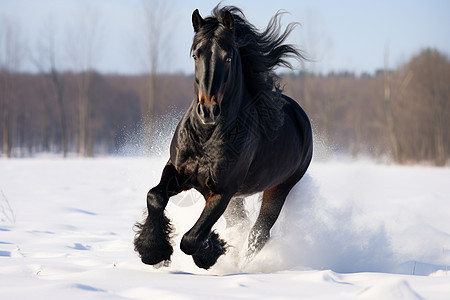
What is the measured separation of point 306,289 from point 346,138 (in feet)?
179

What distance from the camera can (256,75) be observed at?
13.2 feet

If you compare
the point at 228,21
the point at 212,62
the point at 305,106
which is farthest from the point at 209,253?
the point at 305,106

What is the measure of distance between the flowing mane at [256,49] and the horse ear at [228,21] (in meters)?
0.06

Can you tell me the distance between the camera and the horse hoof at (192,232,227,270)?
341cm

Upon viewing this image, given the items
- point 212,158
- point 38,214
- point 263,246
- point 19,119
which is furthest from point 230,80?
point 19,119

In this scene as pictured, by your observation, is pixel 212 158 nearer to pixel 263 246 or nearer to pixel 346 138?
pixel 263 246

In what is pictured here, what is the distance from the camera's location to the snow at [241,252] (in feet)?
8.13

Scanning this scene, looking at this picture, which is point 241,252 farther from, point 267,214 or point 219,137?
point 219,137

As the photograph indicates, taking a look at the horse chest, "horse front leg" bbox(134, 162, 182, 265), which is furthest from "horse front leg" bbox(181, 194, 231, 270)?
"horse front leg" bbox(134, 162, 182, 265)

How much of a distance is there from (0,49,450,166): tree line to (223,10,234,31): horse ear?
14391mm

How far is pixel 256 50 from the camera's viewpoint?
407 cm

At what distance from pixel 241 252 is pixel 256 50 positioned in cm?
181

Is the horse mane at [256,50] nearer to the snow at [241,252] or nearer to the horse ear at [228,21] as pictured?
the horse ear at [228,21]

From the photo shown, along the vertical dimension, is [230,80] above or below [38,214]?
above
